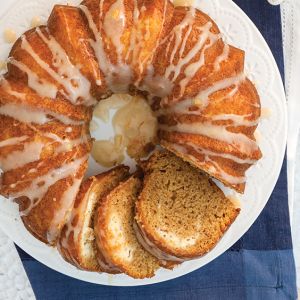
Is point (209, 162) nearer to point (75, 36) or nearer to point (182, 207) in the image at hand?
point (182, 207)

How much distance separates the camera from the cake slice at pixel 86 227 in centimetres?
227

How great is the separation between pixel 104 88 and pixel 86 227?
0.55 metres

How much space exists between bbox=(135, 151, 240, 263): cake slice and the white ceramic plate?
0.48ft

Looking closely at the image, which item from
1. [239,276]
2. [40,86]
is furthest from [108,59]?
[239,276]

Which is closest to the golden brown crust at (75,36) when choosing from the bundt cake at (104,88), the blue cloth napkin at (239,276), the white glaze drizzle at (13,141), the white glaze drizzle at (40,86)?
the bundt cake at (104,88)

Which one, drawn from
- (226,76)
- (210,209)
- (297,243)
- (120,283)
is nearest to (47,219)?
(120,283)

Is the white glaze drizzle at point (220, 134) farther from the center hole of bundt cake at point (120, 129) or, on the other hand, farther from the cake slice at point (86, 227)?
the cake slice at point (86, 227)

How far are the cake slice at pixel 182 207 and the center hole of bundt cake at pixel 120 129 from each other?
0.10 m

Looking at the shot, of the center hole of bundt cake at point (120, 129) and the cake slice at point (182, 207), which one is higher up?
the center hole of bundt cake at point (120, 129)

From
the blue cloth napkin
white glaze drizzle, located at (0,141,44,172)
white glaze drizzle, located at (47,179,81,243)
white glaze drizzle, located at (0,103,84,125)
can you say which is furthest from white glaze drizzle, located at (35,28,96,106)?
the blue cloth napkin

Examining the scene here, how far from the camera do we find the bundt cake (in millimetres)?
2133

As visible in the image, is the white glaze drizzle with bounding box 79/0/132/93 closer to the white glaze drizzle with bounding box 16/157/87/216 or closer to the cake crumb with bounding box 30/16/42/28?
the cake crumb with bounding box 30/16/42/28

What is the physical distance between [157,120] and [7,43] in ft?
2.24

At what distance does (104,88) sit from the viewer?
2.24m
